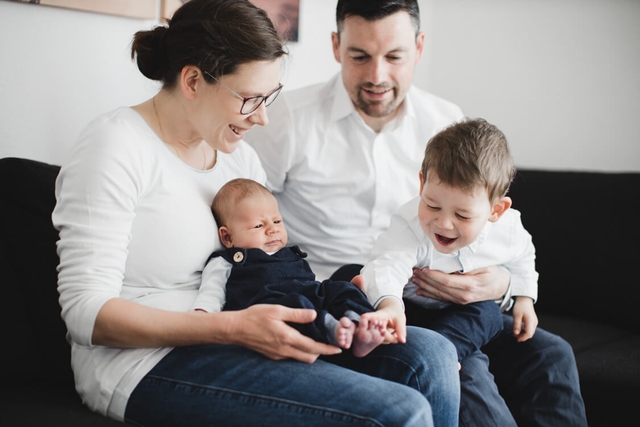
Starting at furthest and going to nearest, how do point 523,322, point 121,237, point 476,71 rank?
point 476,71 < point 523,322 < point 121,237

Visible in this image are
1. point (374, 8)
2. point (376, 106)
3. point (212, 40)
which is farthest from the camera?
point (376, 106)

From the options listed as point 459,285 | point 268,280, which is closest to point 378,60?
point 459,285

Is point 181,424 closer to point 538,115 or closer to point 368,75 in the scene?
point 368,75

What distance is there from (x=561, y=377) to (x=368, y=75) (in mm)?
1061

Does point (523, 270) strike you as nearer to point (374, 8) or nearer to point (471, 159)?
point (471, 159)

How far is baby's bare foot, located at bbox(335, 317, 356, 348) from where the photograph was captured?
1.32 m

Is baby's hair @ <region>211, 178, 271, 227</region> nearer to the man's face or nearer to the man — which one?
the man

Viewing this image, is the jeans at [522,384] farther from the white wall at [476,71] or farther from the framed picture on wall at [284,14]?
the framed picture on wall at [284,14]

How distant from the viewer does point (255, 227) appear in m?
1.67

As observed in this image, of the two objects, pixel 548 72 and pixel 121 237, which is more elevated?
pixel 548 72

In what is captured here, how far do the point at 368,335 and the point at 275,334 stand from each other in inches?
7.4

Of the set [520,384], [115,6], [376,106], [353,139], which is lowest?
[520,384]

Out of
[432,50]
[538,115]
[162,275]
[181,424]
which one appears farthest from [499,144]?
[432,50]

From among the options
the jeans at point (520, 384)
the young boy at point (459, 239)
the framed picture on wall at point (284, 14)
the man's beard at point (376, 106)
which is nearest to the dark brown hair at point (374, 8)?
the man's beard at point (376, 106)
